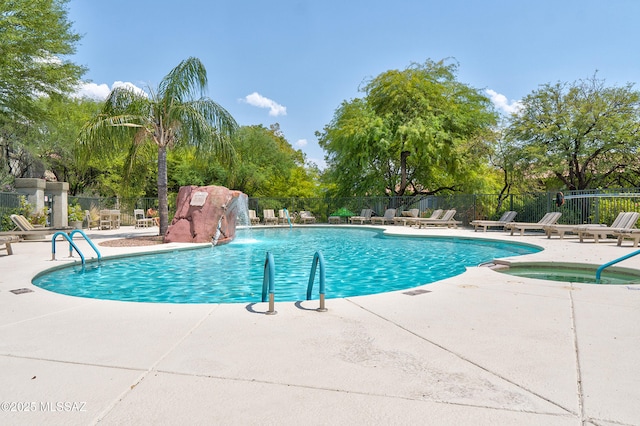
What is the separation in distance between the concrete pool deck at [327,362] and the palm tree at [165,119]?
1056cm

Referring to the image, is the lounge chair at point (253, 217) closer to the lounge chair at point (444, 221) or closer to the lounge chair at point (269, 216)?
the lounge chair at point (269, 216)

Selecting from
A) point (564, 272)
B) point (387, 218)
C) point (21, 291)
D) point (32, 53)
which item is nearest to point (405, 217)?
point (387, 218)

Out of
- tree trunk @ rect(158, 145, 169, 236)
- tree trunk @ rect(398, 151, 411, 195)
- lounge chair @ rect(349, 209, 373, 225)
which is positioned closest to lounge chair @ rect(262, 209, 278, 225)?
lounge chair @ rect(349, 209, 373, 225)

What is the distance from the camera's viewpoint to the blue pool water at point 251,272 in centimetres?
707

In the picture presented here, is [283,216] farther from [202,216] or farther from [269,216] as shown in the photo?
[202,216]

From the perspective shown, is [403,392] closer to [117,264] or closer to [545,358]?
[545,358]

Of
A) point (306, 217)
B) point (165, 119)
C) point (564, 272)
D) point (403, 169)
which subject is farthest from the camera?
point (403, 169)

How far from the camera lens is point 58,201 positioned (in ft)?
58.4

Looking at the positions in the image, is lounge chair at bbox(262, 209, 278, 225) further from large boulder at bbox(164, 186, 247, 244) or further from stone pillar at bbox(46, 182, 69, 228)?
stone pillar at bbox(46, 182, 69, 228)

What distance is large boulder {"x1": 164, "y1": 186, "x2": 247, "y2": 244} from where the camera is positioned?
13.8 metres

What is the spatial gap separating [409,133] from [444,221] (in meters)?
6.53

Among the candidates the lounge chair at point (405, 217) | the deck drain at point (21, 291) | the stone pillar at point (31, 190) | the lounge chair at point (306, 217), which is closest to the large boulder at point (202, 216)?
the stone pillar at point (31, 190)

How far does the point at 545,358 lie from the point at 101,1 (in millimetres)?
17560

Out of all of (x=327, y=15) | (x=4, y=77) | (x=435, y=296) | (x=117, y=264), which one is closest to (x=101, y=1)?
(x=4, y=77)
